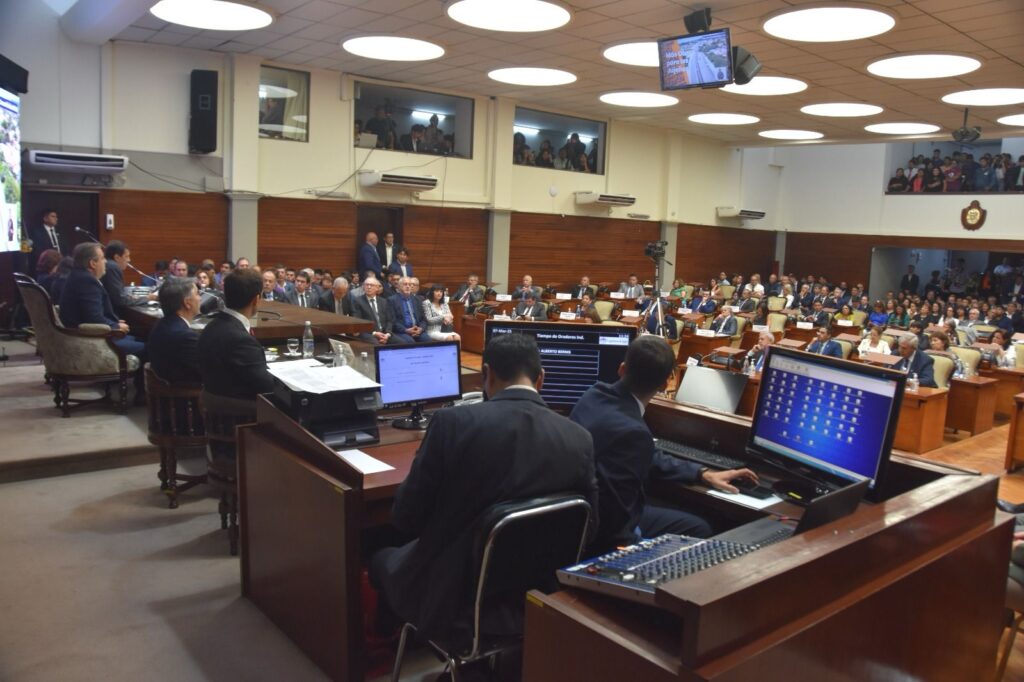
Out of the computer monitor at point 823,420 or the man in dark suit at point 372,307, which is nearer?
the computer monitor at point 823,420

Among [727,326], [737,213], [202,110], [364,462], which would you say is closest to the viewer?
[364,462]

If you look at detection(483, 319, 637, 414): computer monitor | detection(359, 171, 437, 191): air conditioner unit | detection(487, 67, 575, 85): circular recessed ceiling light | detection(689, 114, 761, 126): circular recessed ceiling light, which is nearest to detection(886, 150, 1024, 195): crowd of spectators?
detection(689, 114, 761, 126): circular recessed ceiling light

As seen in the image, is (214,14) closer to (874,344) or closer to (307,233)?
(307,233)

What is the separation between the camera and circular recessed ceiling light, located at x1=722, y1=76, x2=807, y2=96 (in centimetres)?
1006

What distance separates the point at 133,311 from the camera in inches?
259

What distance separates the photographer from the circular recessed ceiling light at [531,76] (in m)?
10.8

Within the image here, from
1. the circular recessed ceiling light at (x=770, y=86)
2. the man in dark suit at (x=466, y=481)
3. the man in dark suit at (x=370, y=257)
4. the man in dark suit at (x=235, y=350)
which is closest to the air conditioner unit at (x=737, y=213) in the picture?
the circular recessed ceiling light at (x=770, y=86)

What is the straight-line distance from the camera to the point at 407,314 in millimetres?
8961

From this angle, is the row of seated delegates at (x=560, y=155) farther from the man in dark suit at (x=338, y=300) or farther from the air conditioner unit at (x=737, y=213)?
the man in dark suit at (x=338, y=300)

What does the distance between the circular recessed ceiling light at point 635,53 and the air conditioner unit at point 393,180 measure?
3.83m

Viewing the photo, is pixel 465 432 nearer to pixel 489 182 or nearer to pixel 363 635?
pixel 363 635

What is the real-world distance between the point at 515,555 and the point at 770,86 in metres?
9.78

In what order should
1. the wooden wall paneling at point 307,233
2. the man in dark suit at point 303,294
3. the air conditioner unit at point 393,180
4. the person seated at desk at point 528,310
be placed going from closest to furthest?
the man in dark suit at point 303,294, the person seated at desk at point 528,310, the wooden wall paneling at point 307,233, the air conditioner unit at point 393,180

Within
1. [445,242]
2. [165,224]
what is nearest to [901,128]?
[445,242]
